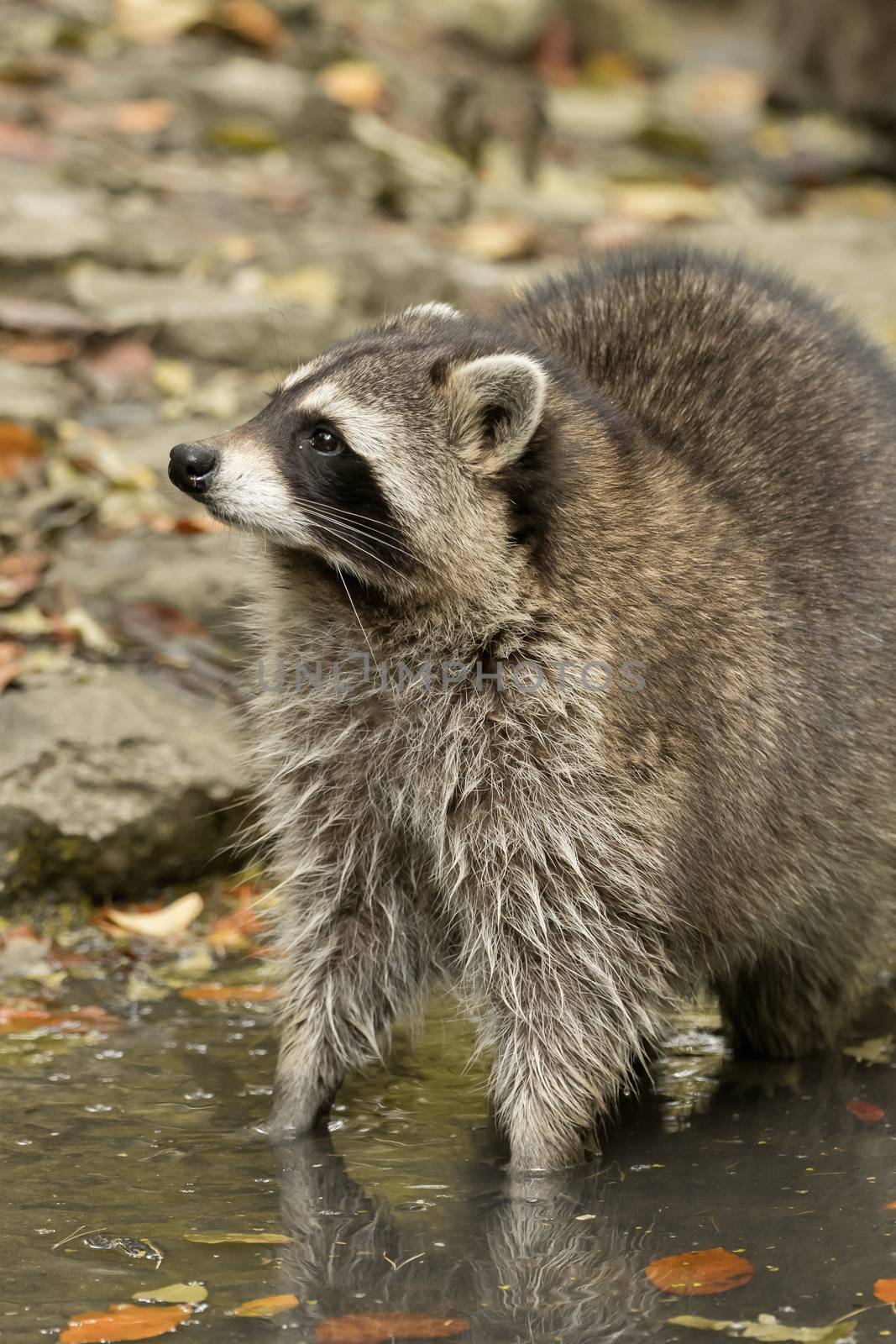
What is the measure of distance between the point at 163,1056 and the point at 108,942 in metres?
0.75

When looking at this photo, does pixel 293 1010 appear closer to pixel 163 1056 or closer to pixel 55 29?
pixel 163 1056

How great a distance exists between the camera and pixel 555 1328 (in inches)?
112

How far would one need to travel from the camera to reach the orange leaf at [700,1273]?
296 centimetres

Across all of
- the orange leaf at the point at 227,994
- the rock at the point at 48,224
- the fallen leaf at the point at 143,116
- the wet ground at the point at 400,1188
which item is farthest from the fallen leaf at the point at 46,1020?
the fallen leaf at the point at 143,116

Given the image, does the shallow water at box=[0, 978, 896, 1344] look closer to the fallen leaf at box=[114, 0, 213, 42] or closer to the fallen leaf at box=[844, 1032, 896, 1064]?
the fallen leaf at box=[844, 1032, 896, 1064]

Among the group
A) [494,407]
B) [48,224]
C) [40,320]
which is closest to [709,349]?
[494,407]

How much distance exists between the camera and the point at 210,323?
Result: 23.4 feet

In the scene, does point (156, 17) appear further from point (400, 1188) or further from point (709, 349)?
point (400, 1188)

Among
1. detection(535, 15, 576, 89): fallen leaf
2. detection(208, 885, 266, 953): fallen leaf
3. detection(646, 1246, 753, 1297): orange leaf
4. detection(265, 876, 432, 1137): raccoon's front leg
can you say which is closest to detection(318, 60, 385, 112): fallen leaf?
detection(535, 15, 576, 89): fallen leaf

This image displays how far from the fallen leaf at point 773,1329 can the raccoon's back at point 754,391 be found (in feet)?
5.83

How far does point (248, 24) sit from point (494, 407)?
6882mm

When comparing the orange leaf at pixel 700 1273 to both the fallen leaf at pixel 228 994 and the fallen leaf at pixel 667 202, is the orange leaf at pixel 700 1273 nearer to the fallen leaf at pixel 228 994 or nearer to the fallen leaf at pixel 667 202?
the fallen leaf at pixel 228 994

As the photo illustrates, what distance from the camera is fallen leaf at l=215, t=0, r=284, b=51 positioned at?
973 centimetres

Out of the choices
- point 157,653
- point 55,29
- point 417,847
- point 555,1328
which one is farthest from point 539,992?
point 55,29
